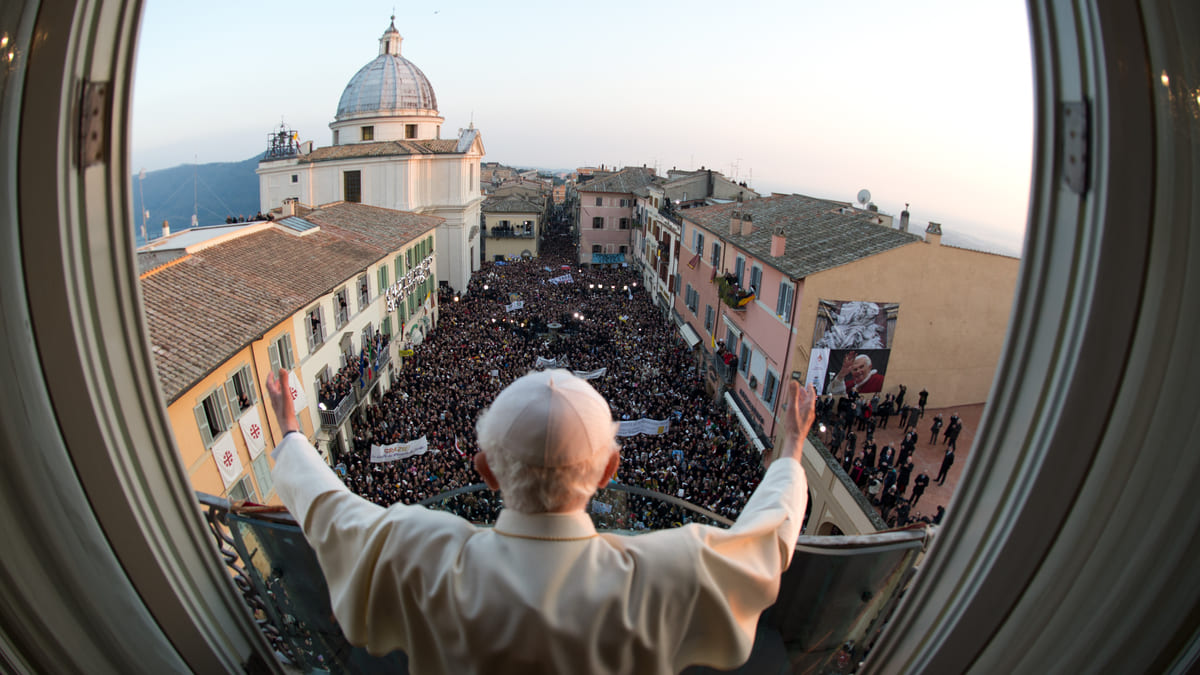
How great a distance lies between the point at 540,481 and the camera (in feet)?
4.55

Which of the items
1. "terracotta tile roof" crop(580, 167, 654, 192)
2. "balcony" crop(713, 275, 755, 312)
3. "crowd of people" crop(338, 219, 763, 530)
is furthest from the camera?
"terracotta tile roof" crop(580, 167, 654, 192)

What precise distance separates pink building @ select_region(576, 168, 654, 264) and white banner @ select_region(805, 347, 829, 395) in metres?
34.0

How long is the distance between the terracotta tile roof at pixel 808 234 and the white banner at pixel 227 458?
14.2 metres

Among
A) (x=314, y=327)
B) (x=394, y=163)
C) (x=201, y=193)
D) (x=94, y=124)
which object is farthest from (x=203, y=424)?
(x=201, y=193)

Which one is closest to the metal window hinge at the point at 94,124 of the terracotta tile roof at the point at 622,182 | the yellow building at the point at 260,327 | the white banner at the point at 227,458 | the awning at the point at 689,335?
the yellow building at the point at 260,327

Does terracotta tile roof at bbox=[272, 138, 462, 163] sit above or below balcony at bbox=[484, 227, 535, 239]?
above

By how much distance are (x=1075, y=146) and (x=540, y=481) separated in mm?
1564

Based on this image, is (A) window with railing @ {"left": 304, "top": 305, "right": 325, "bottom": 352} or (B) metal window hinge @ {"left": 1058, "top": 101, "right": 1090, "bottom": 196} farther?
(A) window with railing @ {"left": 304, "top": 305, "right": 325, "bottom": 352}

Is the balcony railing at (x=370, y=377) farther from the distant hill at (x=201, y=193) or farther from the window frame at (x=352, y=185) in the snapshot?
the distant hill at (x=201, y=193)

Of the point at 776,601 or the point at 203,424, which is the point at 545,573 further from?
the point at 203,424

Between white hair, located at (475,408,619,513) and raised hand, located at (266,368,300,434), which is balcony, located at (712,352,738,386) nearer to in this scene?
raised hand, located at (266,368,300,434)

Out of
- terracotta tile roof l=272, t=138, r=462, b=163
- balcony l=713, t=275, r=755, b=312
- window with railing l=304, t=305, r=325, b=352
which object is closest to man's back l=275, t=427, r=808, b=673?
window with railing l=304, t=305, r=325, b=352

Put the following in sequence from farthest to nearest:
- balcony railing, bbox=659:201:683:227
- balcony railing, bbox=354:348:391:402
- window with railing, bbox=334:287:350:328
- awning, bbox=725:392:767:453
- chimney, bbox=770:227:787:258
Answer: balcony railing, bbox=659:201:683:227 < balcony railing, bbox=354:348:391:402 < chimney, bbox=770:227:787:258 < window with railing, bbox=334:287:350:328 < awning, bbox=725:392:767:453

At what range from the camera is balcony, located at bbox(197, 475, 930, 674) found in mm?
2273
